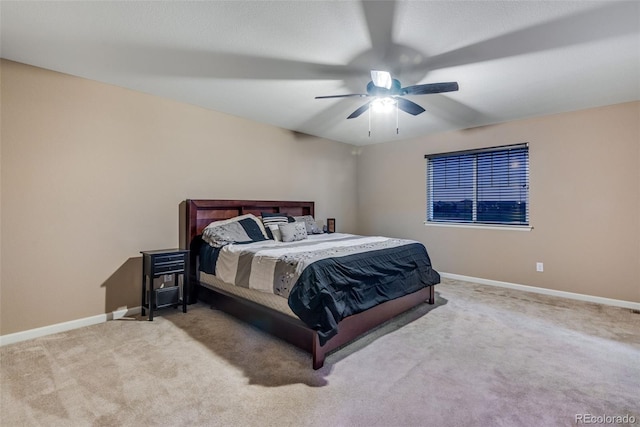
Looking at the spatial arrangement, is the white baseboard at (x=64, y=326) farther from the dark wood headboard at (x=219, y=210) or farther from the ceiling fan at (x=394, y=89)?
the ceiling fan at (x=394, y=89)

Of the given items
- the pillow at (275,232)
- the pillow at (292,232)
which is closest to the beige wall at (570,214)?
the pillow at (292,232)

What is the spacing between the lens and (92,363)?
7.37ft

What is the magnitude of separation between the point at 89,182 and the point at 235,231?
60.5 inches

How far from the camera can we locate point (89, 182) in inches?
119

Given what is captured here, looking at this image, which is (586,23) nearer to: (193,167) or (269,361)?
(269,361)

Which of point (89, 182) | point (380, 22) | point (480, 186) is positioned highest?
point (380, 22)

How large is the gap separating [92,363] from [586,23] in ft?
14.1

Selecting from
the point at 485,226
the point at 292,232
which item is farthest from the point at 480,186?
the point at 292,232

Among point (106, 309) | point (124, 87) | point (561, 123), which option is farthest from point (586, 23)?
point (106, 309)

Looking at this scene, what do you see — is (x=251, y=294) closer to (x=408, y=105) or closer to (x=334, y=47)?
(x=334, y=47)

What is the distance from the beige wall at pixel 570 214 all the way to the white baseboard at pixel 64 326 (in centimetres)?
451

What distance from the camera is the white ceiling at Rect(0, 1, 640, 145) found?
194cm

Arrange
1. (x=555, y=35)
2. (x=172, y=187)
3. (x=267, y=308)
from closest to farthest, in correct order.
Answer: (x=555, y=35), (x=267, y=308), (x=172, y=187)

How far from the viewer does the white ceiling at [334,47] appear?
1.94 metres
